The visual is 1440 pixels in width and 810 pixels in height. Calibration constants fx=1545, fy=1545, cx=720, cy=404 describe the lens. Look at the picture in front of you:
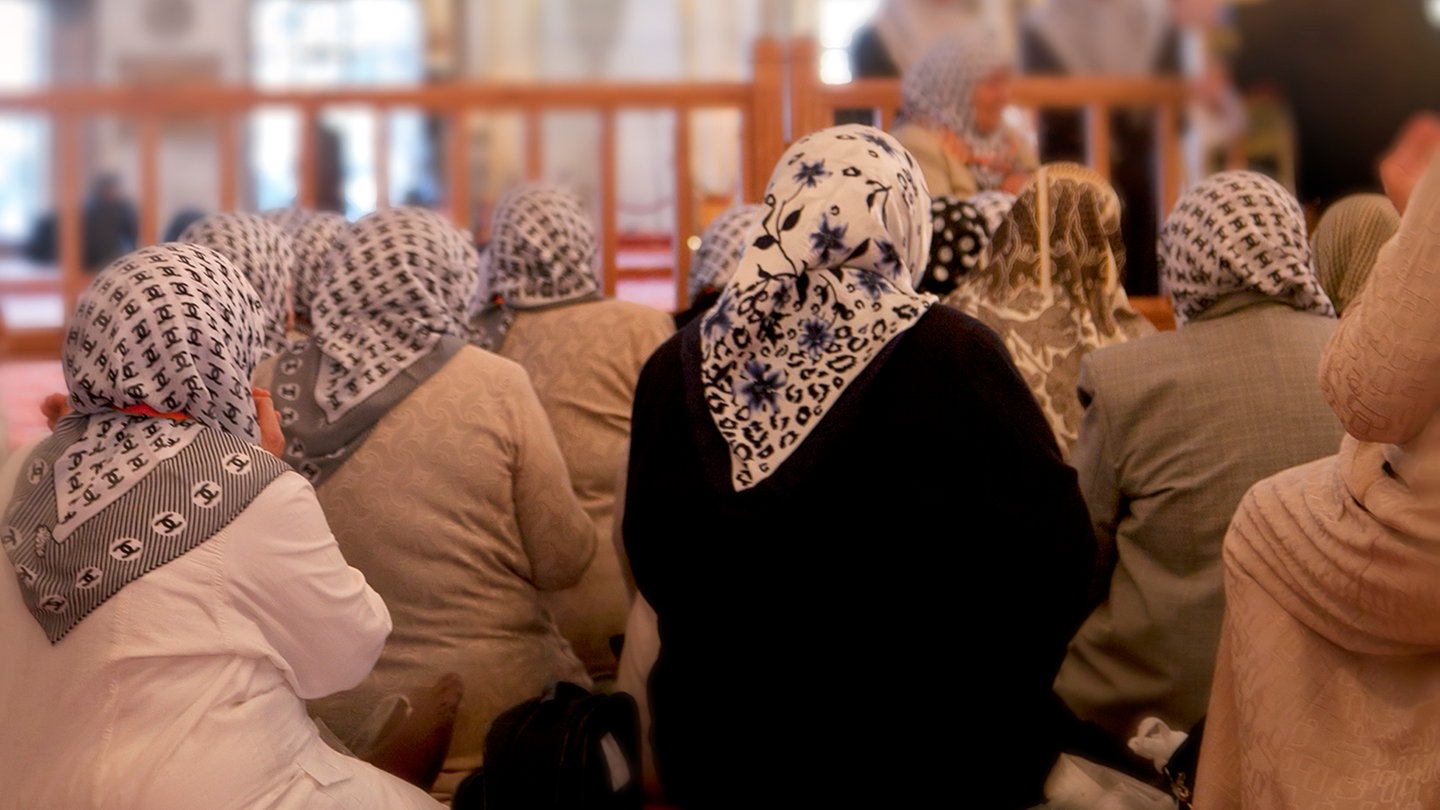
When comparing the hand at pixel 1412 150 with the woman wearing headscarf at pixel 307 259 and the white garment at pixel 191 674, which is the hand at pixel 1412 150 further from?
the woman wearing headscarf at pixel 307 259

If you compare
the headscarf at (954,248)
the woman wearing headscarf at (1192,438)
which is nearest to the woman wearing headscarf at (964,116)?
the headscarf at (954,248)

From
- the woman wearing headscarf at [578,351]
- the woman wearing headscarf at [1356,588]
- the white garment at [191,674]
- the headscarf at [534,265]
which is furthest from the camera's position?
Result: the headscarf at [534,265]

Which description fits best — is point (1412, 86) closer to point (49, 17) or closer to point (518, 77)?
point (518, 77)

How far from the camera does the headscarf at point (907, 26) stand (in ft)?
16.0

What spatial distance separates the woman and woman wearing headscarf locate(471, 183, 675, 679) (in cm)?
23

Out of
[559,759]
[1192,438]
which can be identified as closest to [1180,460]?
[1192,438]

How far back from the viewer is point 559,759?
1.82 meters

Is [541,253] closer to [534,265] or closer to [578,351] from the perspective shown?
[534,265]

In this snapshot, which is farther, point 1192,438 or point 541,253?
point 541,253

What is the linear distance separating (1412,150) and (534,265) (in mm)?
2224

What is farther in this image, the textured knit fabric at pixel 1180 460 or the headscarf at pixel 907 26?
the headscarf at pixel 907 26

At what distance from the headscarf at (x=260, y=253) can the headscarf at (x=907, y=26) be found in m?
2.36

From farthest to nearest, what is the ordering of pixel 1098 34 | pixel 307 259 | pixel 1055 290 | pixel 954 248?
pixel 1098 34
pixel 307 259
pixel 954 248
pixel 1055 290

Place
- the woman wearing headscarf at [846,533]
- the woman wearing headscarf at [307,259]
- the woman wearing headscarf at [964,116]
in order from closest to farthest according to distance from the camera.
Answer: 1. the woman wearing headscarf at [846,533]
2. the woman wearing headscarf at [307,259]
3. the woman wearing headscarf at [964,116]
